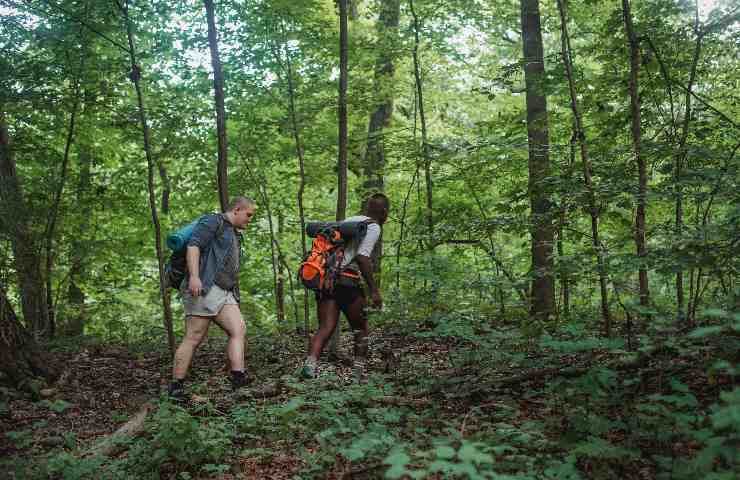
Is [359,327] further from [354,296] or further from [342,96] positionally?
[342,96]

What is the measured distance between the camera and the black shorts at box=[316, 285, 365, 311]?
6699 millimetres

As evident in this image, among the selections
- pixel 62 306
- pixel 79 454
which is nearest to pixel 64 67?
pixel 62 306

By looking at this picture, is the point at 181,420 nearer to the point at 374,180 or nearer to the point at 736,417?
the point at 736,417

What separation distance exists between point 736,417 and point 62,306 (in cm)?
1262

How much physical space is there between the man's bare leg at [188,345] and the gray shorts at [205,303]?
0.06 metres

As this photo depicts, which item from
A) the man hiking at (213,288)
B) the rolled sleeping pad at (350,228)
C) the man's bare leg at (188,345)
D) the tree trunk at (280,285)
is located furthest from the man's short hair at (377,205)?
the tree trunk at (280,285)

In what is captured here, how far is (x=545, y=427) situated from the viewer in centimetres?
386

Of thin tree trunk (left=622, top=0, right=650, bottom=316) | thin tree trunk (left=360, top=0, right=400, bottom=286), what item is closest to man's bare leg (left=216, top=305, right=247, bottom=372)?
thin tree trunk (left=360, top=0, right=400, bottom=286)

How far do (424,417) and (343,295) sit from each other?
260 cm

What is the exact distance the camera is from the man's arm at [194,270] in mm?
→ 5922

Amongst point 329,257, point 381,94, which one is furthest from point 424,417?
point 381,94

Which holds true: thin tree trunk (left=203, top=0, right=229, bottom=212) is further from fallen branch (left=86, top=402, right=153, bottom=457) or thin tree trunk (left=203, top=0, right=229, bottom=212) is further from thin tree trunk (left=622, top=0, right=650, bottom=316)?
thin tree trunk (left=622, top=0, right=650, bottom=316)

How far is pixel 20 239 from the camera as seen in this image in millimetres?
8180

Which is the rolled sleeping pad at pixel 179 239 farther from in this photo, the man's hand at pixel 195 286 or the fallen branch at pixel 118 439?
the fallen branch at pixel 118 439
